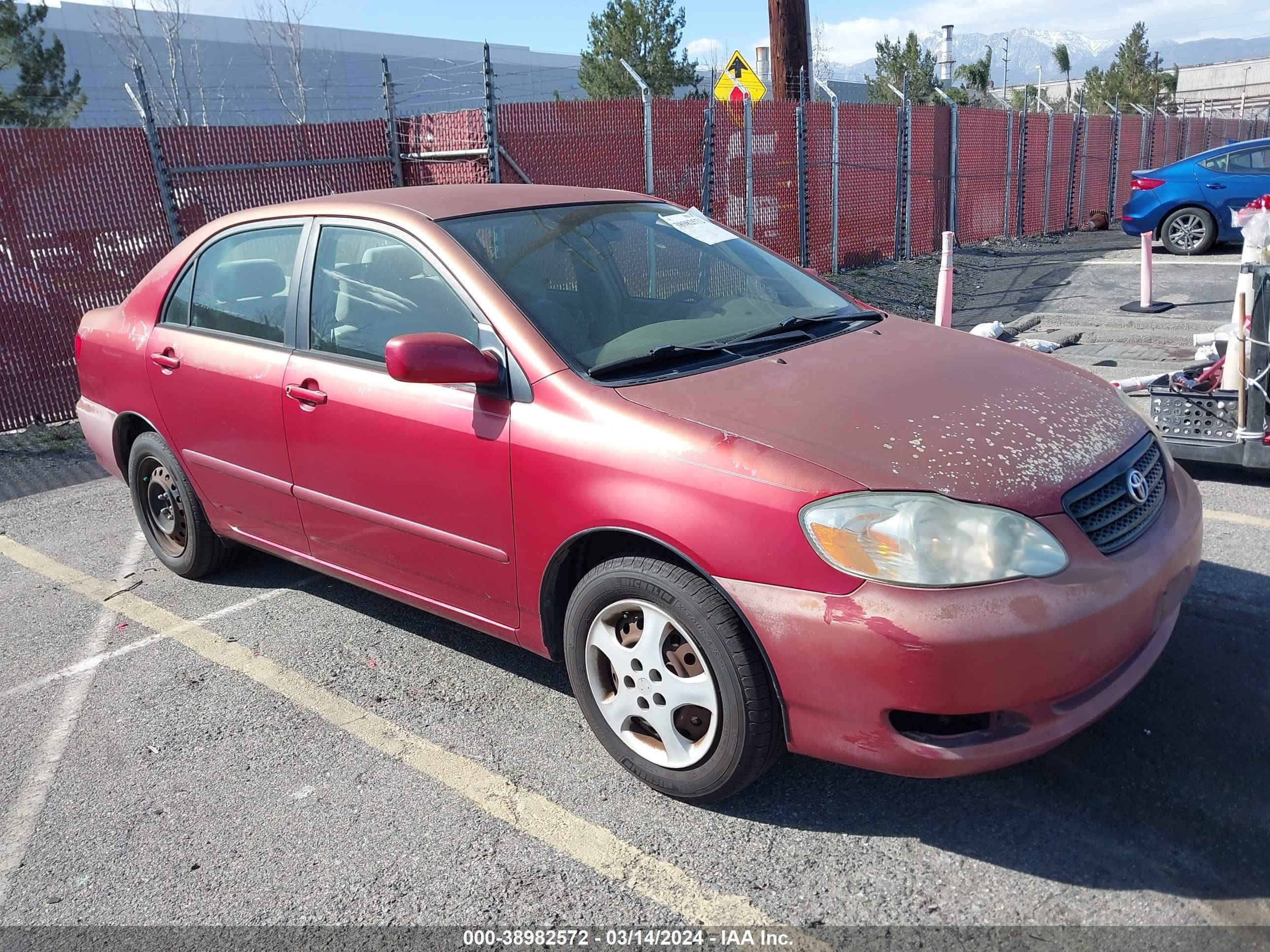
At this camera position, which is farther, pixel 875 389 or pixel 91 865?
pixel 875 389

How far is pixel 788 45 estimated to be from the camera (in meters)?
14.8

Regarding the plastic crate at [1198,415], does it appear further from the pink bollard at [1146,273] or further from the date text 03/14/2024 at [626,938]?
the pink bollard at [1146,273]

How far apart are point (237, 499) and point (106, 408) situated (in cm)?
115

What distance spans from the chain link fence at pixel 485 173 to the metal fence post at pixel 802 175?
3 centimetres

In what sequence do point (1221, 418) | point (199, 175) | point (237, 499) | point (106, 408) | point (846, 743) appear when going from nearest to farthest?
point (846, 743) → point (237, 499) → point (106, 408) → point (1221, 418) → point (199, 175)

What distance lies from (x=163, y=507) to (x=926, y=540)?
12.3 feet

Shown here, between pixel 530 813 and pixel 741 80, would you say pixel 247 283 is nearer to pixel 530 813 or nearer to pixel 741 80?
pixel 530 813

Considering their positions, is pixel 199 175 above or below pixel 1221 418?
above

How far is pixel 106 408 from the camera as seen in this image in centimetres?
482

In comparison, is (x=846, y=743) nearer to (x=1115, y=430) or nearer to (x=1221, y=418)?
(x=1115, y=430)

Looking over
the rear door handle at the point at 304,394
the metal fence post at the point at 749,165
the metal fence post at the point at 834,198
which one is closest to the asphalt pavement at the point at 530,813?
the rear door handle at the point at 304,394

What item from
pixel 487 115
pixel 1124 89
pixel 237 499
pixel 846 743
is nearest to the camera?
pixel 846 743

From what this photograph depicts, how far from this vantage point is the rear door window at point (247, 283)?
12.7 ft

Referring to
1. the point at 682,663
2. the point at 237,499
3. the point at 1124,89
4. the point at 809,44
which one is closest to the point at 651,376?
the point at 682,663
